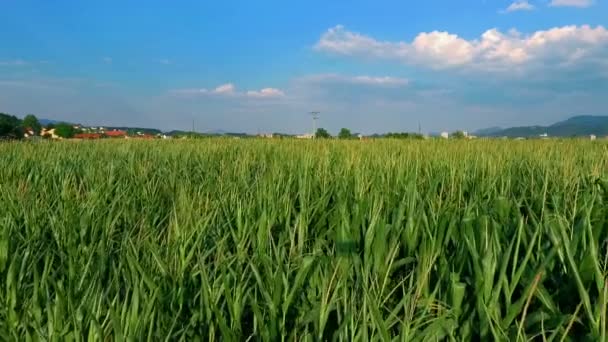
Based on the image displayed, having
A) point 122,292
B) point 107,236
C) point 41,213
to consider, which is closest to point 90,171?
point 41,213

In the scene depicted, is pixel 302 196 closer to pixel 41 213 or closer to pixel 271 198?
pixel 271 198

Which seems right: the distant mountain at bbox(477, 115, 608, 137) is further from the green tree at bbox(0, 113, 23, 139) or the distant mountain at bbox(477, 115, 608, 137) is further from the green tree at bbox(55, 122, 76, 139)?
the green tree at bbox(0, 113, 23, 139)

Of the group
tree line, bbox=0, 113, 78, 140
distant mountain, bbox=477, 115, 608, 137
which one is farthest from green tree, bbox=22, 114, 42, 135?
distant mountain, bbox=477, 115, 608, 137

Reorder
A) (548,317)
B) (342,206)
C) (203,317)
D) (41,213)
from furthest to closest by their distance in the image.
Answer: (41,213)
(342,206)
(203,317)
(548,317)

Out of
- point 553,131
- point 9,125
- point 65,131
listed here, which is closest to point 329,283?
point 65,131

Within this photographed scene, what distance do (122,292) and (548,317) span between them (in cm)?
124

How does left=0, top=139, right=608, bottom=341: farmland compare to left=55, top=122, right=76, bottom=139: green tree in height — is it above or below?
below

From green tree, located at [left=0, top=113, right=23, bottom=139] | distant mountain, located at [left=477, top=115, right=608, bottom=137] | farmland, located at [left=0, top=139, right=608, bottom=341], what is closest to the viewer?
farmland, located at [left=0, top=139, right=608, bottom=341]

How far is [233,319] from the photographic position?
4.09ft

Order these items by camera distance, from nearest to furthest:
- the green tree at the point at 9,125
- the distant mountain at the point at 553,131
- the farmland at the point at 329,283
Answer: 1. the farmland at the point at 329,283
2. the distant mountain at the point at 553,131
3. the green tree at the point at 9,125

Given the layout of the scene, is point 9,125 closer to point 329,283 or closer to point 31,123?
point 31,123

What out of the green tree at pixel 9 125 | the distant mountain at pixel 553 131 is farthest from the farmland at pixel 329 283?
the green tree at pixel 9 125

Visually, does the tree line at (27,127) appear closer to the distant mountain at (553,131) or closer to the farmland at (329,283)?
the distant mountain at (553,131)

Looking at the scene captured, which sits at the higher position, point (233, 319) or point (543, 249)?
point (543, 249)
